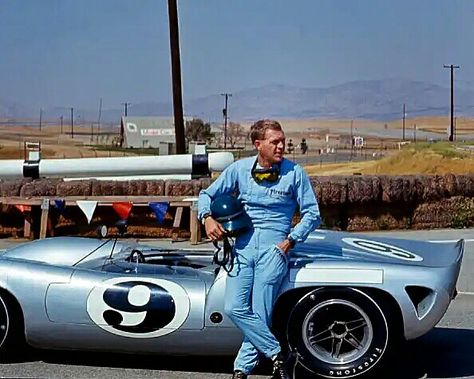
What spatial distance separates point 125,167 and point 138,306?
36.8ft

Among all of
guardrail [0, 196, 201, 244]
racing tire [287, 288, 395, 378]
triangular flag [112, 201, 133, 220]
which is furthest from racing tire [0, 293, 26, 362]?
guardrail [0, 196, 201, 244]

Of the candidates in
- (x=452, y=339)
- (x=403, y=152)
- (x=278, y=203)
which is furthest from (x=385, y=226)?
(x=403, y=152)

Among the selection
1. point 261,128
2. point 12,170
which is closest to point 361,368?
point 261,128

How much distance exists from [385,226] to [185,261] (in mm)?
8469

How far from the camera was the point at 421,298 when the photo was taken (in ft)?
18.6

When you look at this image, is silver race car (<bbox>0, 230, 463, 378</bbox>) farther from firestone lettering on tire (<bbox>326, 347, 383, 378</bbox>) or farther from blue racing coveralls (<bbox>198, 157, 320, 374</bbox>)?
blue racing coveralls (<bbox>198, 157, 320, 374</bbox>)

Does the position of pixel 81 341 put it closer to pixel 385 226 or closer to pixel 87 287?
pixel 87 287

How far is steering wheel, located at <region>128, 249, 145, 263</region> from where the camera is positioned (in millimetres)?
6387

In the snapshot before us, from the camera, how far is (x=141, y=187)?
47.5 feet

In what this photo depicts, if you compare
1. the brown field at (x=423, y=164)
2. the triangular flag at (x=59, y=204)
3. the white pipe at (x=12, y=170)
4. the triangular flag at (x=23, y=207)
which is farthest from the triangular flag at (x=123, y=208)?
the brown field at (x=423, y=164)

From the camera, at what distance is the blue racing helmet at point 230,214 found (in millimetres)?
5344

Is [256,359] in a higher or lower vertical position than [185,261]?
lower

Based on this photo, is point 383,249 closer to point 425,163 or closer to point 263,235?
point 263,235

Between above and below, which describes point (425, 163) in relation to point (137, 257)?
below
